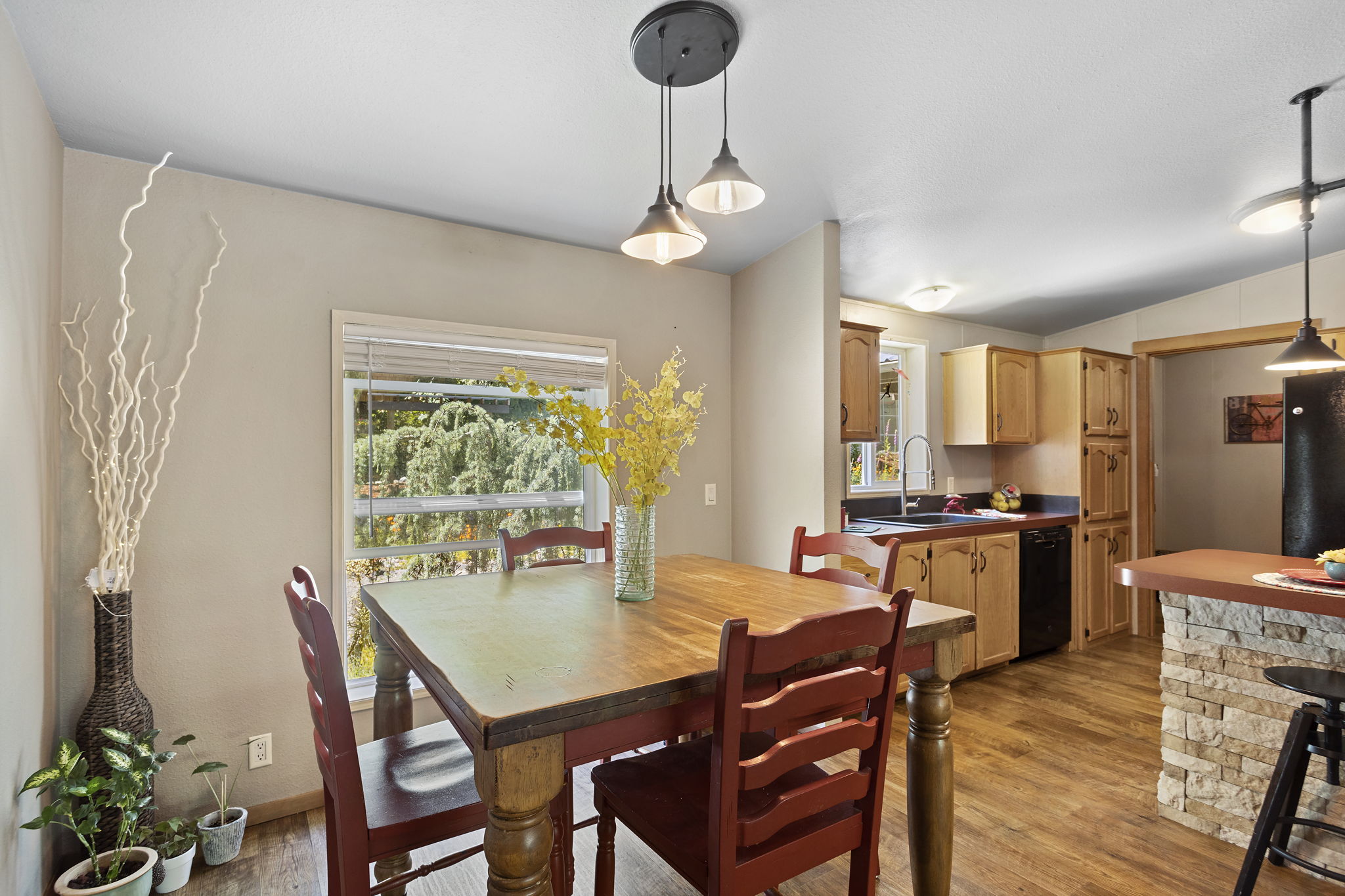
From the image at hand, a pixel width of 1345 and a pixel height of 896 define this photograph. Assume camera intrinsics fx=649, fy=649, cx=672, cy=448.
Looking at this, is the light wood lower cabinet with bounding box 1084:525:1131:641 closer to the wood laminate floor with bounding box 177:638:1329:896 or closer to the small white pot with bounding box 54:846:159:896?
the wood laminate floor with bounding box 177:638:1329:896

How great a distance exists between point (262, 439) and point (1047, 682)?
404cm

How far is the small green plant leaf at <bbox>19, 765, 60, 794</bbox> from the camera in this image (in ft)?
5.00

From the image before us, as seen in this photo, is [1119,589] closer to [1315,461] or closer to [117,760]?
[1315,461]

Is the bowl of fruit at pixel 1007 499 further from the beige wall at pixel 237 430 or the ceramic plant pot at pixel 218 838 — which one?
the ceramic plant pot at pixel 218 838

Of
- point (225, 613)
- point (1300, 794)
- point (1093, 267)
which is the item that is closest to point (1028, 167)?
point (1093, 267)

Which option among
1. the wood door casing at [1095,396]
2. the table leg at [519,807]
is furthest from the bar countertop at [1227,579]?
the table leg at [519,807]

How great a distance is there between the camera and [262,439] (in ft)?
7.60

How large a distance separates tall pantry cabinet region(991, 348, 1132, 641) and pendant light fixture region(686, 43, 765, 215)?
11.4 feet

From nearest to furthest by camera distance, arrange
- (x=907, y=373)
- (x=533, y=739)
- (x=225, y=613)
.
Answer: (x=533, y=739)
(x=225, y=613)
(x=907, y=373)

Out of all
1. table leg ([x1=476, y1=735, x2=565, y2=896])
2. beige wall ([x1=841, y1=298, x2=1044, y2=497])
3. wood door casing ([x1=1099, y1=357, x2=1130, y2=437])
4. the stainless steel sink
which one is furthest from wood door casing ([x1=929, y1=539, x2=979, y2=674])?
table leg ([x1=476, y1=735, x2=565, y2=896])

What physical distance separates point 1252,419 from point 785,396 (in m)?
5.12

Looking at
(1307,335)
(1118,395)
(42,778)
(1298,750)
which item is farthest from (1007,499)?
(42,778)

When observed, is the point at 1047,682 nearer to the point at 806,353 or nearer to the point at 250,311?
the point at 806,353

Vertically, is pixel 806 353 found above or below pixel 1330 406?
above
